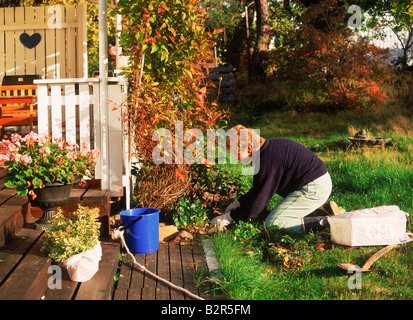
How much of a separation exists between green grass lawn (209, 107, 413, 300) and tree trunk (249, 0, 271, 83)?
8.53 metres

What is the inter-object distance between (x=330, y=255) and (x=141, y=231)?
1.78 meters

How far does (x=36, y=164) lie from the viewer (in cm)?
419

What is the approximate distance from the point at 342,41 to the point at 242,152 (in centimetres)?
850

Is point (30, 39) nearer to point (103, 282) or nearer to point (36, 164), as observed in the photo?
point (36, 164)

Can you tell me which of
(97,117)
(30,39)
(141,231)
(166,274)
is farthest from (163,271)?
(30,39)

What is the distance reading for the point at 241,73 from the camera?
734 inches

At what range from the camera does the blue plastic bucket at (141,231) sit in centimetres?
451

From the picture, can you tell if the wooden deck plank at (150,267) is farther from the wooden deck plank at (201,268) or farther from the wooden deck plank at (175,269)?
the wooden deck plank at (201,268)

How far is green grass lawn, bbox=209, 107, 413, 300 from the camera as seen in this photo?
3.75 m

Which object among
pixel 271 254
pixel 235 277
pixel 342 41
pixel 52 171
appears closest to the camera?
pixel 235 277

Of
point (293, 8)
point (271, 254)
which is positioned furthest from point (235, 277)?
point (293, 8)

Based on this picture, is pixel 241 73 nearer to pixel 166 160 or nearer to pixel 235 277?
pixel 166 160

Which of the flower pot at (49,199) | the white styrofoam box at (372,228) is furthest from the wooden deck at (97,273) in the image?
the white styrofoam box at (372,228)
